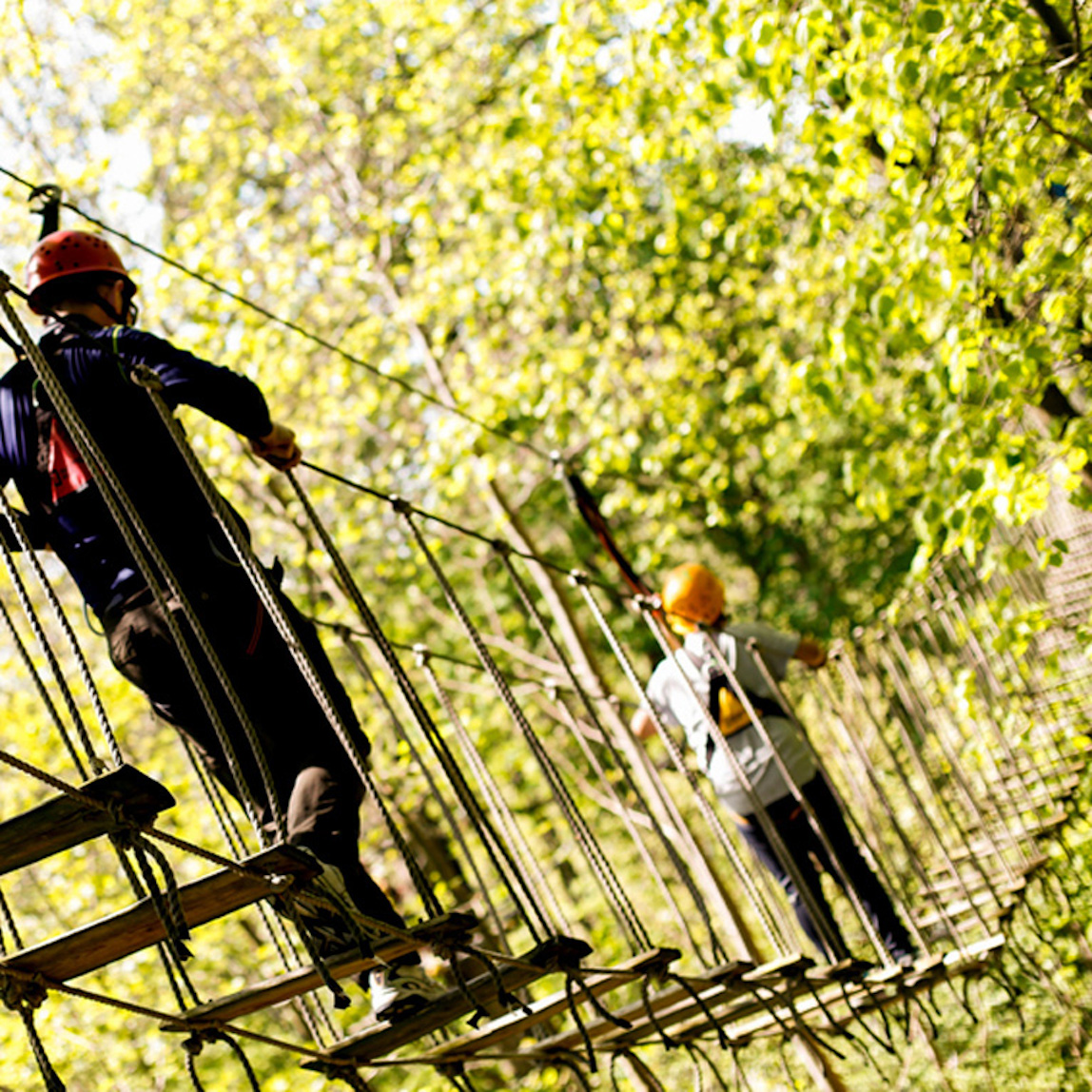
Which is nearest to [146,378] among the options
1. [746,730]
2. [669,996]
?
[669,996]

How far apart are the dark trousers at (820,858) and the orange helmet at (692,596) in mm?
622

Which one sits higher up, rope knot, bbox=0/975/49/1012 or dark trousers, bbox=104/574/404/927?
dark trousers, bbox=104/574/404/927

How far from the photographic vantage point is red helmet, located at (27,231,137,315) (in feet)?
8.65

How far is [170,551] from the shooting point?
2508mm

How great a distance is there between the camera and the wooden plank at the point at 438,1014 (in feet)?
8.01

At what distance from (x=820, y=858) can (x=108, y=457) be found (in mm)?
2746

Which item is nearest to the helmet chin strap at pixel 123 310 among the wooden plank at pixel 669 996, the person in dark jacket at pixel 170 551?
the person in dark jacket at pixel 170 551

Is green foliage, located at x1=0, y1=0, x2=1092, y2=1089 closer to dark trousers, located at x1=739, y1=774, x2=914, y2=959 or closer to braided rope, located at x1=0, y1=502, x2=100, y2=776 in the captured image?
dark trousers, located at x1=739, y1=774, x2=914, y2=959

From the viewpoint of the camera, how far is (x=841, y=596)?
15469mm

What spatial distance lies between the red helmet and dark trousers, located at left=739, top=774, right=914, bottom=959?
103 inches

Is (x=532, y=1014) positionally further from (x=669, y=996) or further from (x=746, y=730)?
(x=746, y=730)

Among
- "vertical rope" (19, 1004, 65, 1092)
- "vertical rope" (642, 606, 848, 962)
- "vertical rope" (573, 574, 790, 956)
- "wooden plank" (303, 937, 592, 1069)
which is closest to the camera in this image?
"vertical rope" (19, 1004, 65, 1092)

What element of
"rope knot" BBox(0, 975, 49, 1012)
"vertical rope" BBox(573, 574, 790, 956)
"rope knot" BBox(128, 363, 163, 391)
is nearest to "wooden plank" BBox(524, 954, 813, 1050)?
"vertical rope" BBox(573, 574, 790, 956)

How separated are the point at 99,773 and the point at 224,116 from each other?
7809 mm
